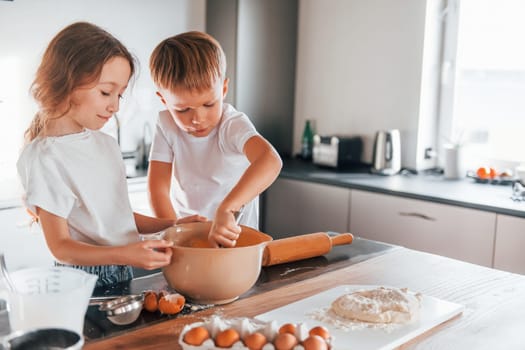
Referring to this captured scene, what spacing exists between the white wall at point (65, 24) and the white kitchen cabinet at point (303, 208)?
789 mm

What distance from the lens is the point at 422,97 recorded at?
3.12 m

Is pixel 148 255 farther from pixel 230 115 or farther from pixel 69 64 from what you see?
pixel 230 115

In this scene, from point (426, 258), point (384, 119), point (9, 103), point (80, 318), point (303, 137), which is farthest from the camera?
point (303, 137)

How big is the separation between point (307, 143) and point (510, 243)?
4.63 feet

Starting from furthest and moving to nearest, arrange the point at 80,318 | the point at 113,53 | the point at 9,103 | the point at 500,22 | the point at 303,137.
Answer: the point at 303,137 → the point at 500,22 → the point at 9,103 → the point at 113,53 → the point at 80,318

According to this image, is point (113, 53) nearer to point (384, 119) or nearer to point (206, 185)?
point (206, 185)

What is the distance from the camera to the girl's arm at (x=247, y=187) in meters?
1.27

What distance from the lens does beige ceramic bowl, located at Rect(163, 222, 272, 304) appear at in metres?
1.17

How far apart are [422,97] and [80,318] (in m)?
2.50

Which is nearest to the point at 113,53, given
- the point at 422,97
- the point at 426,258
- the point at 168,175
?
the point at 168,175

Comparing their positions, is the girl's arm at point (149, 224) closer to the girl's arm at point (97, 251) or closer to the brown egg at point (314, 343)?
the girl's arm at point (97, 251)

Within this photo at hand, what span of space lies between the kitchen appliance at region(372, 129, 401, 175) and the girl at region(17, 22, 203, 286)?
1.85 meters

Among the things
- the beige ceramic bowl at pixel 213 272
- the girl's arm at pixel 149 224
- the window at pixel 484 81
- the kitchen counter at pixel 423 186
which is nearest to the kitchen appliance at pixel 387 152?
the kitchen counter at pixel 423 186

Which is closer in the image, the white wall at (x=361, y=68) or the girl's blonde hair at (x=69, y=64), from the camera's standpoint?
the girl's blonde hair at (x=69, y=64)
